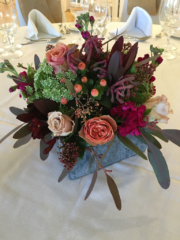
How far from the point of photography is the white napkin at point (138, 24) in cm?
106

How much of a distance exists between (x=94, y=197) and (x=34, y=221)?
0.44 ft

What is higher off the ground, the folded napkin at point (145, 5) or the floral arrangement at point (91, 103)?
the folded napkin at point (145, 5)

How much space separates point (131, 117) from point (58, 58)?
0.58ft

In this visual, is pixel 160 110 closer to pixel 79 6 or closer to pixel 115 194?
pixel 115 194

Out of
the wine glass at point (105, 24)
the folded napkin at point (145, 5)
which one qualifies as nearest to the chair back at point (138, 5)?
the folded napkin at point (145, 5)

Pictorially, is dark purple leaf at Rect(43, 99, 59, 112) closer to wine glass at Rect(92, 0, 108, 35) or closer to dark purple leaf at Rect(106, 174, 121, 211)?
dark purple leaf at Rect(106, 174, 121, 211)

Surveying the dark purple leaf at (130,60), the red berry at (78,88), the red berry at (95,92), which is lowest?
the red berry at (95,92)

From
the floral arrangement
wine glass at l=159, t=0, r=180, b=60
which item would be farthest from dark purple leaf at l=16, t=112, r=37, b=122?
wine glass at l=159, t=0, r=180, b=60

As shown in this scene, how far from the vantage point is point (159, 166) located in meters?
0.37

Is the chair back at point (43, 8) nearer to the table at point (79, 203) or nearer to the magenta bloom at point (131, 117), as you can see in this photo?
the table at point (79, 203)

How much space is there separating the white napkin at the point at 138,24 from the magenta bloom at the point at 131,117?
87cm

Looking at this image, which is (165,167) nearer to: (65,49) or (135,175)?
(135,175)

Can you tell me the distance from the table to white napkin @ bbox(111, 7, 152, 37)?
80 centimetres

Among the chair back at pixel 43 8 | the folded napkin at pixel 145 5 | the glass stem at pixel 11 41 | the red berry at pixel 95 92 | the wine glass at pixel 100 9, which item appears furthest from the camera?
the folded napkin at pixel 145 5
